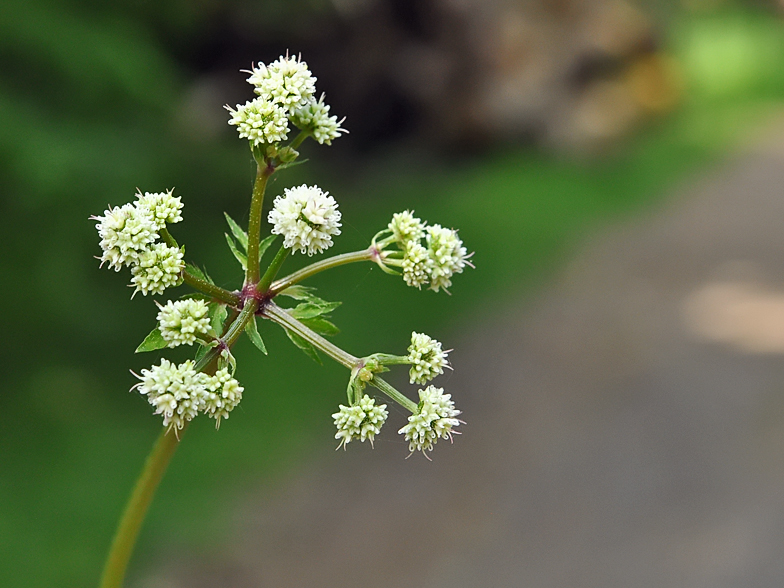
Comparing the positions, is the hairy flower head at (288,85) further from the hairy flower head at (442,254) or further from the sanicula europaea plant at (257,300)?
the hairy flower head at (442,254)

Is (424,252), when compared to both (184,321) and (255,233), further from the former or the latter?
(184,321)

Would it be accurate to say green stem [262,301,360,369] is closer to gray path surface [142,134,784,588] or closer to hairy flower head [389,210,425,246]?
hairy flower head [389,210,425,246]

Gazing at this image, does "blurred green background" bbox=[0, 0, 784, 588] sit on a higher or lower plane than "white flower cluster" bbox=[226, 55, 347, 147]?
higher

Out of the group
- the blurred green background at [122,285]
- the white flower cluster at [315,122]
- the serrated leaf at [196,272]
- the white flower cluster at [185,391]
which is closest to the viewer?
the white flower cluster at [185,391]

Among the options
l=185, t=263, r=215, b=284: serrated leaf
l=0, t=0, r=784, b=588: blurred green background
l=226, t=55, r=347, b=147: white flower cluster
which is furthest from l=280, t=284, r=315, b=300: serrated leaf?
l=0, t=0, r=784, b=588: blurred green background

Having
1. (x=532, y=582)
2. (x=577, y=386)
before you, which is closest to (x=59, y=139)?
(x=532, y=582)

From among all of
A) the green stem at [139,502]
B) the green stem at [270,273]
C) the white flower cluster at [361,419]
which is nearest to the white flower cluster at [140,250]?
the green stem at [270,273]
